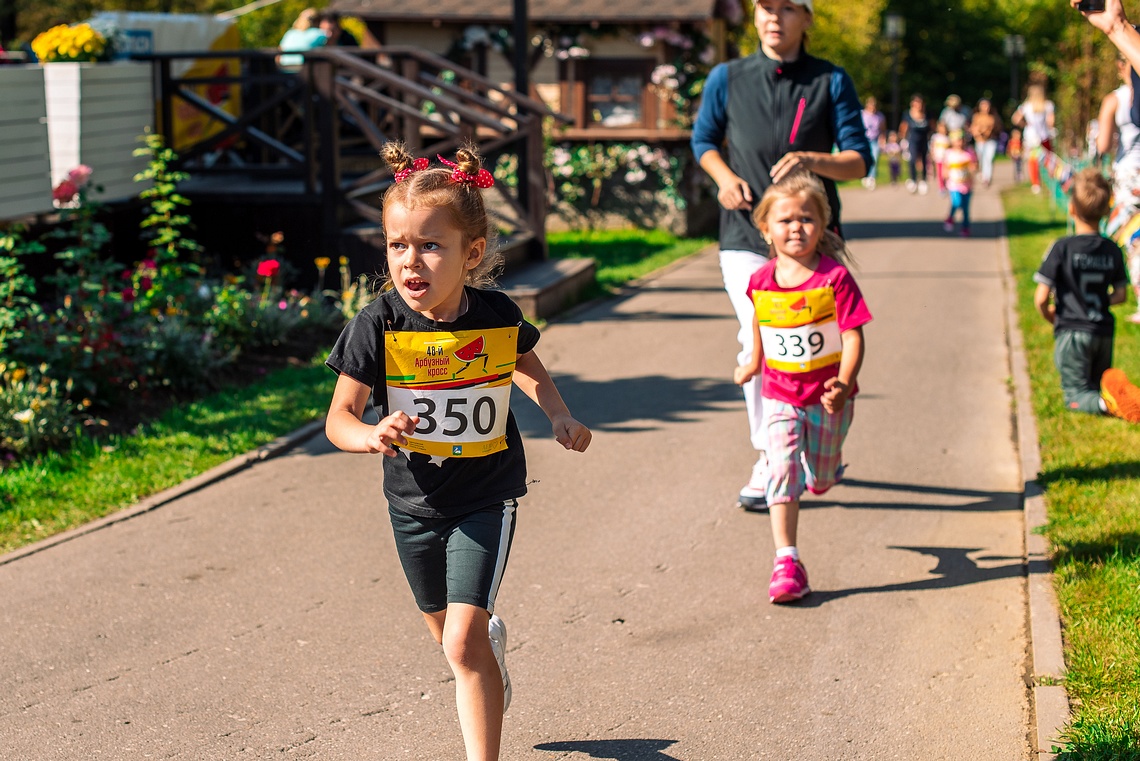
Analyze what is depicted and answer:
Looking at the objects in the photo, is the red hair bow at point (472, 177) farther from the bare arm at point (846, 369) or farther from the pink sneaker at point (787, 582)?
the pink sneaker at point (787, 582)

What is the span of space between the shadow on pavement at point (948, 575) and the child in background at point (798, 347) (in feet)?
0.49

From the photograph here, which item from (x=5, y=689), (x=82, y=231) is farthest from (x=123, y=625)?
(x=82, y=231)

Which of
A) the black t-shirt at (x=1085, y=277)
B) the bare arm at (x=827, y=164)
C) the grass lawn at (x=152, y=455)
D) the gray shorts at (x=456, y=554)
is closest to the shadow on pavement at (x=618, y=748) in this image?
the gray shorts at (x=456, y=554)

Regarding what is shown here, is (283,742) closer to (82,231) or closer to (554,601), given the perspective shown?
(554,601)

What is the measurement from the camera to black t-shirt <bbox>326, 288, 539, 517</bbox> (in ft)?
10.8

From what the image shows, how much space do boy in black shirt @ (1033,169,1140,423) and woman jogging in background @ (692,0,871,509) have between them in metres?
2.21

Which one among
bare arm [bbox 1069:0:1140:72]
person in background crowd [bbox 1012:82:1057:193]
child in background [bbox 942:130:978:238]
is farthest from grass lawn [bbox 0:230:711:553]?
person in background crowd [bbox 1012:82:1057:193]

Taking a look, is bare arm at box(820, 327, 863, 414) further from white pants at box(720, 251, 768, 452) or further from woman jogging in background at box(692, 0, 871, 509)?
white pants at box(720, 251, 768, 452)

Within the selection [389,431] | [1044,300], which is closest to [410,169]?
[389,431]

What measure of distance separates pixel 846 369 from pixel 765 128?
1.32 metres

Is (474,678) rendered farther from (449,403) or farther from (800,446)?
(800,446)

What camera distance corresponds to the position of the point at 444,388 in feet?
10.9

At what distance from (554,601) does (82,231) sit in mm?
4386

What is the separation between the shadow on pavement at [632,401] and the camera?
7785 millimetres
